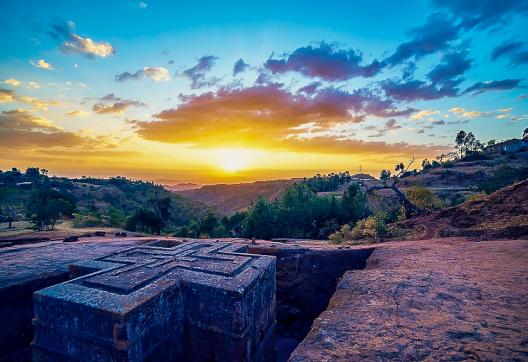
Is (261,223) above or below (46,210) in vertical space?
below

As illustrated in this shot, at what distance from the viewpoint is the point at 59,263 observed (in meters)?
8.28

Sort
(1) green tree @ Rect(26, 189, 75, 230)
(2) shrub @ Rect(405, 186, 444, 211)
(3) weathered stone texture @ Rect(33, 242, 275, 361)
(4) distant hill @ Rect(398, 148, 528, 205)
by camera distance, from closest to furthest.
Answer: (3) weathered stone texture @ Rect(33, 242, 275, 361) < (2) shrub @ Rect(405, 186, 444, 211) < (1) green tree @ Rect(26, 189, 75, 230) < (4) distant hill @ Rect(398, 148, 528, 205)

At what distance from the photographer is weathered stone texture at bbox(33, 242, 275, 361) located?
15.4 ft

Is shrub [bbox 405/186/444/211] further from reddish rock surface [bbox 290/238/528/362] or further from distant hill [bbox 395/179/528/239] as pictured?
reddish rock surface [bbox 290/238/528/362]

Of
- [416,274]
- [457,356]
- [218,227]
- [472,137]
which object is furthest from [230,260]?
[472,137]

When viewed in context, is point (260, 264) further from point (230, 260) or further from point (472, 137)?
point (472, 137)

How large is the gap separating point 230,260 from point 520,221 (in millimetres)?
9081

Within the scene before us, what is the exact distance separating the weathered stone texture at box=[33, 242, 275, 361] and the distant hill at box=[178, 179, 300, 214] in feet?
238

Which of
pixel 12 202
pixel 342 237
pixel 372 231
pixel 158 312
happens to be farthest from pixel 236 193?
pixel 158 312

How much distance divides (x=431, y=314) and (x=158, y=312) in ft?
14.9

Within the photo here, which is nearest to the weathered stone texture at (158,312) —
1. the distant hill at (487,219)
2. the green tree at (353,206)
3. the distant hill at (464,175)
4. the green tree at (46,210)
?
the distant hill at (487,219)

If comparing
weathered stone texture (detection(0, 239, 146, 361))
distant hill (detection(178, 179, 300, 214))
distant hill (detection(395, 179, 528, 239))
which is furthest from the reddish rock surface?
distant hill (detection(178, 179, 300, 214))

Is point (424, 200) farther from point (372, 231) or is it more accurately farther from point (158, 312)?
point (158, 312)

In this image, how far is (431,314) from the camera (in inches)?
167
